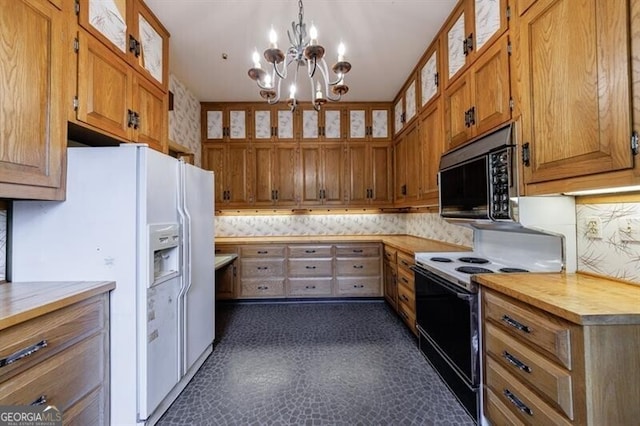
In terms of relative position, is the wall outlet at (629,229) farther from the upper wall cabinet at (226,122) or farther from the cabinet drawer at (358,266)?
the upper wall cabinet at (226,122)

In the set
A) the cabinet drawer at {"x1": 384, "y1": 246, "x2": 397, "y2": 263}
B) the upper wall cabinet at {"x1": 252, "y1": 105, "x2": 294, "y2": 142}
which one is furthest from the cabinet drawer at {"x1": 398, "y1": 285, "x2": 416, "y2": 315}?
the upper wall cabinet at {"x1": 252, "y1": 105, "x2": 294, "y2": 142}

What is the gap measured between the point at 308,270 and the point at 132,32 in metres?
2.97

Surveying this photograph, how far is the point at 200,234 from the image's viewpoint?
7.35 ft

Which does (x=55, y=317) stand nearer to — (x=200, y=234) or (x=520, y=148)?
(x=200, y=234)

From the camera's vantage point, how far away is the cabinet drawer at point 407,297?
102 inches

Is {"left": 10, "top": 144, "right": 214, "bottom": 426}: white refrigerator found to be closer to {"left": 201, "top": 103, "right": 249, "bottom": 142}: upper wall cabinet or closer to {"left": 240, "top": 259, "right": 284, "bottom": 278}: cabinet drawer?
{"left": 240, "top": 259, "right": 284, "bottom": 278}: cabinet drawer

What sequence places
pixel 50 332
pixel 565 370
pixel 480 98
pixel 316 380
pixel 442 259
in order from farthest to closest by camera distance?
pixel 442 259, pixel 316 380, pixel 480 98, pixel 50 332, pixel 565 370

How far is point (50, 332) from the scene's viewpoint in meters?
1.14

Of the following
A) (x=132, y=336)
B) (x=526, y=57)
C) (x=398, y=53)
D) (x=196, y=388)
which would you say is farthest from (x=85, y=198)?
(x=398, y=53)

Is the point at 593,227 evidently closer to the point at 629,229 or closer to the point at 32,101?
the point at 629,229

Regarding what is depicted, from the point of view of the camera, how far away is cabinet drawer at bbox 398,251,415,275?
2.63 meters

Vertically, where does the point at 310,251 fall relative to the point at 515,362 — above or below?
above

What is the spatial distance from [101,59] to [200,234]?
4.25 feet

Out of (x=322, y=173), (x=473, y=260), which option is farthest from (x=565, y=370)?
(x=322, y=173)
